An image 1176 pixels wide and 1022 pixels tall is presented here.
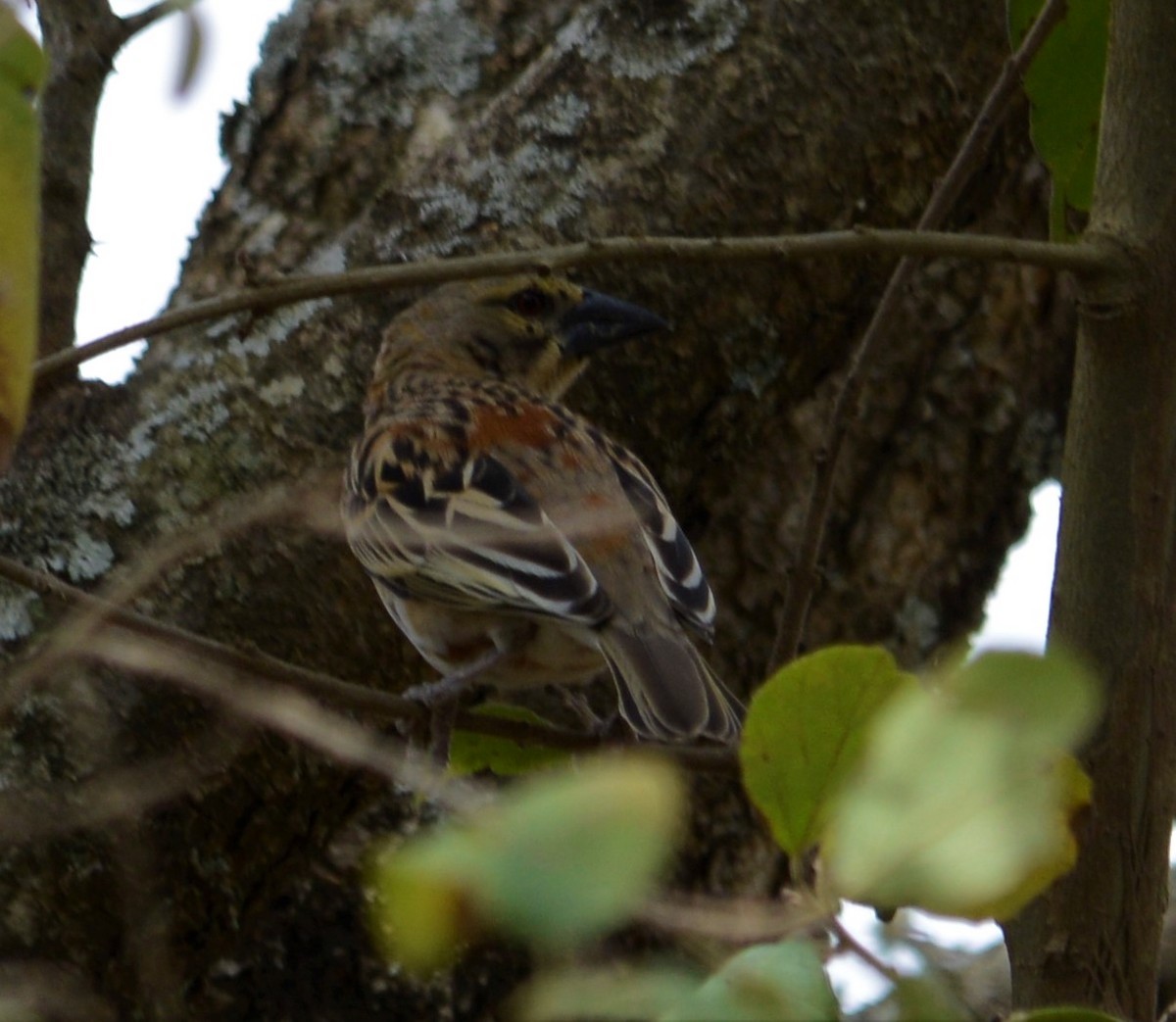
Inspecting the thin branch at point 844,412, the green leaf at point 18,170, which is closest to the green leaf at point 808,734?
the green leaf at point 18,170

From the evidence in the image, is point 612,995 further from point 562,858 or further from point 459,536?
point 459,536

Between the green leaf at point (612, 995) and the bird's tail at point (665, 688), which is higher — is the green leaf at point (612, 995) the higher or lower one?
the lower one

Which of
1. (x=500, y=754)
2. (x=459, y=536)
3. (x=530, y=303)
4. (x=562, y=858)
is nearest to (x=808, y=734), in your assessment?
(x=562, y=858)

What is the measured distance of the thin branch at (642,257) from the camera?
2.28m

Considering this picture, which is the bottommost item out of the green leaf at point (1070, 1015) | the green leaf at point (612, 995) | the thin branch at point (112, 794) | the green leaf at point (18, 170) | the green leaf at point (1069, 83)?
the green leaf at point (612, 995)

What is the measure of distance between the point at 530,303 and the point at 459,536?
1419 millimetres

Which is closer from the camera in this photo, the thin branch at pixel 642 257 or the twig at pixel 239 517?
the thin branch at pixel 642 257

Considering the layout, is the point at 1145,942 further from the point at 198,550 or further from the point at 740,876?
the point at 740,876

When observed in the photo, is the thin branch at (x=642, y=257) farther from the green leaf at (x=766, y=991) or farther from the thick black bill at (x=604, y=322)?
the thick black bill at (x=604, y=322)

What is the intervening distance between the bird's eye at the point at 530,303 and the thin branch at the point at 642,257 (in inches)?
90.0

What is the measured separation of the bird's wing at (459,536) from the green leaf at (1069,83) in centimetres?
114

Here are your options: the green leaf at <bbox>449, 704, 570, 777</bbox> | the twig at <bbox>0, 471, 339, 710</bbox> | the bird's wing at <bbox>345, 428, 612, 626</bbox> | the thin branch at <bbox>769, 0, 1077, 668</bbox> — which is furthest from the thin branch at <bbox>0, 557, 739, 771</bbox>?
the bird's wing at <bbox>345, 428, 612, 626</bbox>

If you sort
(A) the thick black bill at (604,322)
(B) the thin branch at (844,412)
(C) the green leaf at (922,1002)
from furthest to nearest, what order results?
(A) the thick black bill at (604,322) < (B) the thin branch at (844,412) < (C) the green leaf at (922,1002)

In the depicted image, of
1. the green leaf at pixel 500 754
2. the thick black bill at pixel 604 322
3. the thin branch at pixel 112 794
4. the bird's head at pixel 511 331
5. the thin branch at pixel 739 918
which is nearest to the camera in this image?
the thin branch at pixel 739 918
